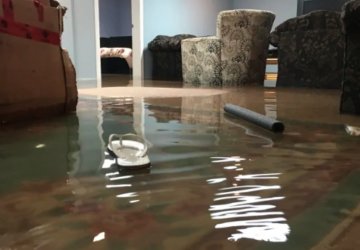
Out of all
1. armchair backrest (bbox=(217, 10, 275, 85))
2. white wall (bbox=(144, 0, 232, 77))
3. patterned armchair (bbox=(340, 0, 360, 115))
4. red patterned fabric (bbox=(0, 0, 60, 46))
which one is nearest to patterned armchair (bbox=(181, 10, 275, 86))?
armchair backrest (bbox=(217, 10, 275, 85))

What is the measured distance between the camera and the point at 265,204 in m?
0.69

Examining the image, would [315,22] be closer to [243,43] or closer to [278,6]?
[243,43]

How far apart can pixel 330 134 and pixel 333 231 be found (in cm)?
82

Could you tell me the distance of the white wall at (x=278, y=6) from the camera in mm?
6586

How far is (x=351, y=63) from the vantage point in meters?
1.76

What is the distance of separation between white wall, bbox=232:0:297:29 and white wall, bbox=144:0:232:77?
0.66 meters

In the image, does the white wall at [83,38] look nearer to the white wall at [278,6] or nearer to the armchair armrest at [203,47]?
the armchair armrest at [203,47]

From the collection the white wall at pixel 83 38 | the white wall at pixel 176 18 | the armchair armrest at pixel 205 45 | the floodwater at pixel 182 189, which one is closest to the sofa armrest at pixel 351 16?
the floodwater at pixel 182 189

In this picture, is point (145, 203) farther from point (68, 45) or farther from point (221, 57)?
point (68, 45)

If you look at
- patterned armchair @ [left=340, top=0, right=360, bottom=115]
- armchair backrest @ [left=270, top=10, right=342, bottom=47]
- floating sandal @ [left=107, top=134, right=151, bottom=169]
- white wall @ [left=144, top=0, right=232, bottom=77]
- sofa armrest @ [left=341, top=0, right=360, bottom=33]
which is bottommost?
floating sandal @ [left=107, top=134, right=151, bottom=169]

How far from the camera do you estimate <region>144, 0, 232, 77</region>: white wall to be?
540 centimetres

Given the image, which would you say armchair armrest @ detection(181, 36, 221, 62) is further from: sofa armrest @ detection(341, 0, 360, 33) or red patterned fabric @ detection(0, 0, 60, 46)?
red patterned fabric @ detection(0, 0, 60, 46)

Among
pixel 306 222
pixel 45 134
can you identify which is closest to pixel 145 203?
pixel 306 222

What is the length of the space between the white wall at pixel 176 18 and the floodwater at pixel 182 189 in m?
4.17
